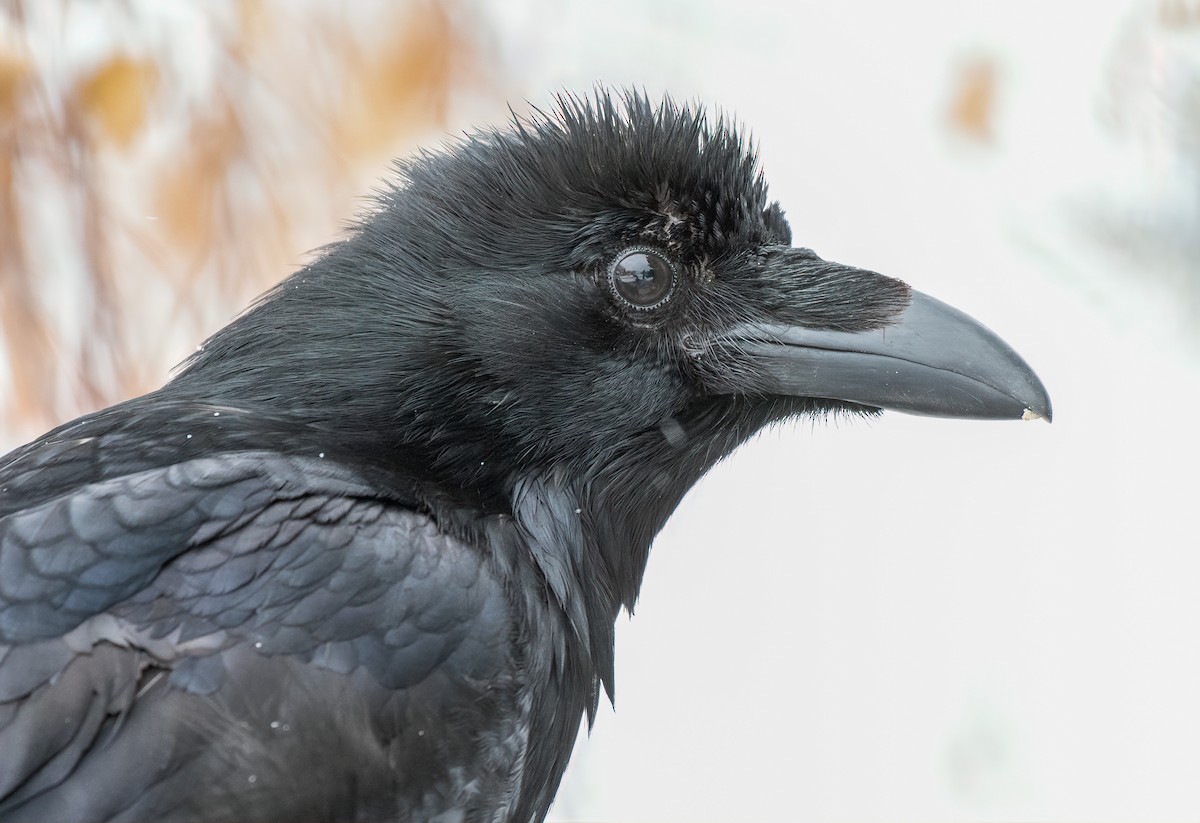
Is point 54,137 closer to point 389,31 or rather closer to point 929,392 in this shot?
point 389,31

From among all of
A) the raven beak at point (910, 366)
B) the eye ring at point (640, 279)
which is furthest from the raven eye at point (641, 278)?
the raven beak at point (910, 366)

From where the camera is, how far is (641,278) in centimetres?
277

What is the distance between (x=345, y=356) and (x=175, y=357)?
1.48 meters

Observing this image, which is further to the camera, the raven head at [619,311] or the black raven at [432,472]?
the raven head at [619,311]

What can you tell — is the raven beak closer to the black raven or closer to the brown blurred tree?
the black raven

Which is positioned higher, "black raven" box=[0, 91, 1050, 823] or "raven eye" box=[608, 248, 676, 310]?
"raven eye" box=[608, 248, 676, 310]

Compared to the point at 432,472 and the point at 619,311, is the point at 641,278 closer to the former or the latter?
the point at 619,311

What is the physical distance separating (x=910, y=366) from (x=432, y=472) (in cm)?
92

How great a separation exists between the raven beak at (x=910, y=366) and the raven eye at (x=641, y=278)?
0.16m

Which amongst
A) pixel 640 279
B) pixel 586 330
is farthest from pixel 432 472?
pixel 640 279

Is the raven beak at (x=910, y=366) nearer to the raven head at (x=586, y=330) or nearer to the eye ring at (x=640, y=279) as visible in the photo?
the raven head at (x=586, y=330)

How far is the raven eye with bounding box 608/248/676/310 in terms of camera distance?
108 inches

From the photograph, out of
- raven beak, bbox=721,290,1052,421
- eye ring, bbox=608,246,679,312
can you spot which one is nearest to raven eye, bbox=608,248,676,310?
eye ring, bbox=608,246,679,312

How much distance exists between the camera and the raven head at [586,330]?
106 inches
